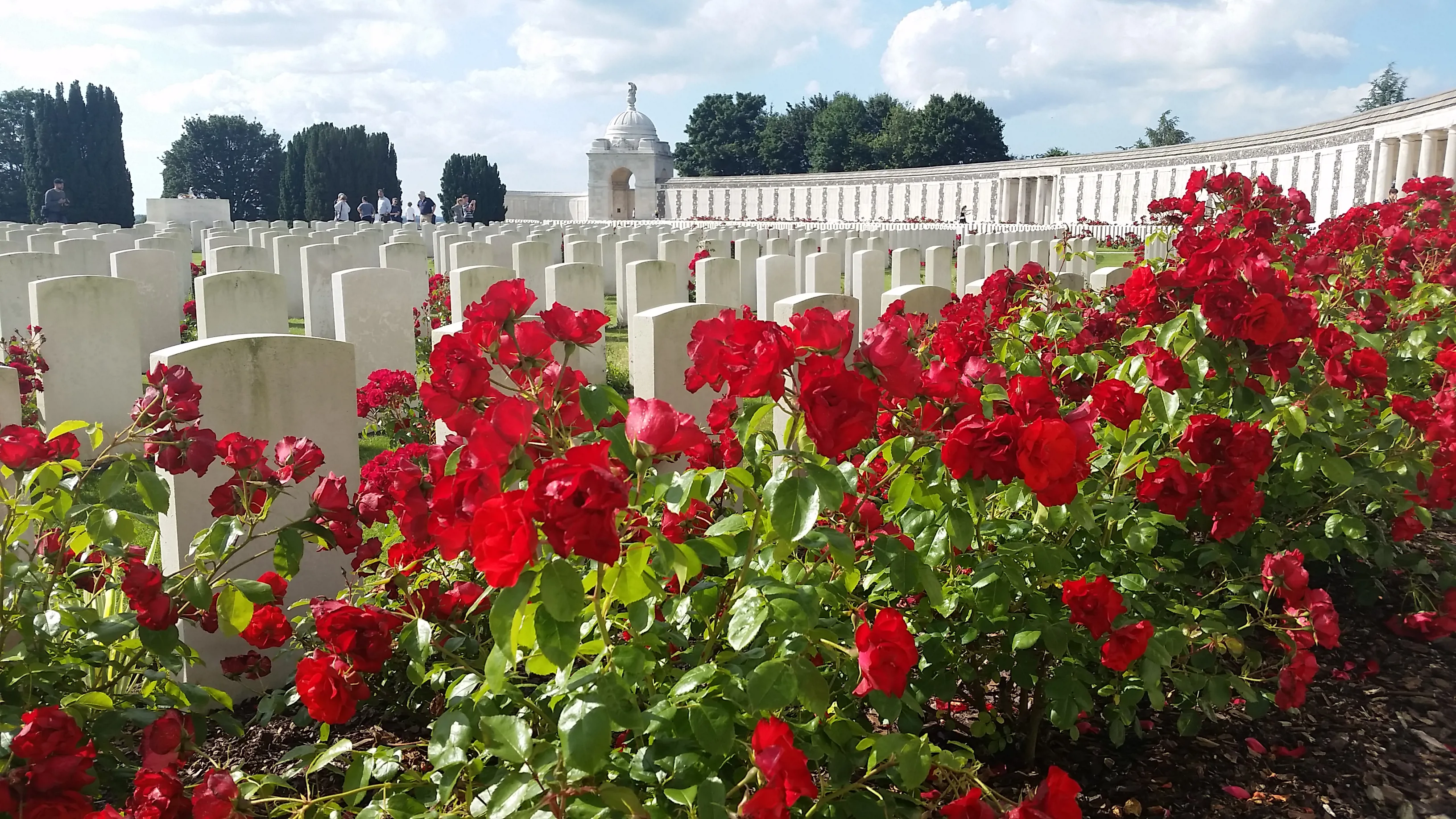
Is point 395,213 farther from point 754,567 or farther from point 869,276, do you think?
point 754,567

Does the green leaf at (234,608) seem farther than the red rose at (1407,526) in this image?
No

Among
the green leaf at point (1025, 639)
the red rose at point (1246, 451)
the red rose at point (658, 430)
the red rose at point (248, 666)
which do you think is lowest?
the red rose at point (248, 666)

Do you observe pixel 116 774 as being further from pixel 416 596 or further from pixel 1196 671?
pixel 1196 671

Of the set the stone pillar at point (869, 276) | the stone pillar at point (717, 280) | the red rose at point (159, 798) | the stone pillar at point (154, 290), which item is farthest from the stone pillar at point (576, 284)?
the red rose at point (159, 798)

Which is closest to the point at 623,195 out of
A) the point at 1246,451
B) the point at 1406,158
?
the point at 1406,158

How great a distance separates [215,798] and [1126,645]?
4.87 feet

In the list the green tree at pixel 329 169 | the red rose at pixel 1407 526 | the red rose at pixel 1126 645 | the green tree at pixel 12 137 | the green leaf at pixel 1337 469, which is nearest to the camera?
the red rose at pixel 1126 645

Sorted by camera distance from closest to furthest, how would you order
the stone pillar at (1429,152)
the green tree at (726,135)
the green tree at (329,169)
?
the stone pillar at (1429,152)
the green tree at (329,169)
the green tree at (726,135)

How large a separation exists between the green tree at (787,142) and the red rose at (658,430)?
69.0 metres

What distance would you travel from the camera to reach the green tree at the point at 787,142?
68.3 m

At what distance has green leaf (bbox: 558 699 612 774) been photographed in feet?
3.88

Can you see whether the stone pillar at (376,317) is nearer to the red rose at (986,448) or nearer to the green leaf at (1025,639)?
the green leaf at (1025,639)

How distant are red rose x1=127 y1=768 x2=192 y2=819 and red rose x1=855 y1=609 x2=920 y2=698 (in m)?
1.00

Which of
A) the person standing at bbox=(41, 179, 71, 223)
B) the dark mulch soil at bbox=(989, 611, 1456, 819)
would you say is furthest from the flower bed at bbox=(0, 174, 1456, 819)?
the person standing at bbox=(41, 179, 71, 223)
